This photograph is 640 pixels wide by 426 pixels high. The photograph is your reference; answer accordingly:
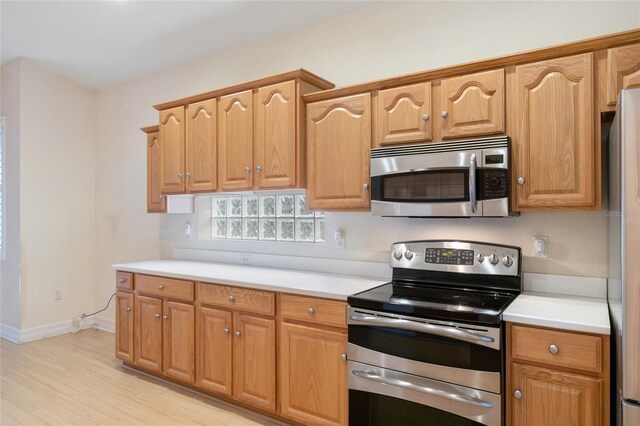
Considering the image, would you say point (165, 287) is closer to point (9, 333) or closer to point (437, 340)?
point (437, 340)

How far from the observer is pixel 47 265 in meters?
4.50

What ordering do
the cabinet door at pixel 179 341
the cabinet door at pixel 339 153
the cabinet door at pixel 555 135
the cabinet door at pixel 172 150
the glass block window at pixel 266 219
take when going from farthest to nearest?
the cabinet door at pixel 172 150
the glass block window at pixel 266 219
the cabinet door at pixel 179 341
the cabinet door at pixel 339 153
the cabinet door at pixel 555 135

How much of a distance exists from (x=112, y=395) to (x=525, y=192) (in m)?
3.06

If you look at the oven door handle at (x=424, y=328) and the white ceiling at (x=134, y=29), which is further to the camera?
the white ceiling at (x=134, y=29)

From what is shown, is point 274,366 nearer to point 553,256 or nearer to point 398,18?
point 553,256

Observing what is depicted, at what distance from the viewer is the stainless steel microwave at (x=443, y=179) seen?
6.86ft

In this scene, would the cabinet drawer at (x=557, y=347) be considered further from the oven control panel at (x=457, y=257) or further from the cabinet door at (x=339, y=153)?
the cabinet door at (x=339, y=153)

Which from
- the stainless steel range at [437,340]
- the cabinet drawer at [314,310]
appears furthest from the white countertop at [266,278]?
the stainless steel range at [437,340]

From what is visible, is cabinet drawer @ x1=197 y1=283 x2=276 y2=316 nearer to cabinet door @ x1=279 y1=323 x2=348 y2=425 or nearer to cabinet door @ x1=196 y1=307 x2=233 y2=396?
cabinet door @ x1=196 y1=307 x2=233 y2=396

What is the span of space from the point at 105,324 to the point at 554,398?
4.60 m

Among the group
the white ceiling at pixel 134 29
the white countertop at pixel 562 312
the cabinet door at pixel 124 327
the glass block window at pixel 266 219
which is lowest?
the cabinet door at pixel 124 327

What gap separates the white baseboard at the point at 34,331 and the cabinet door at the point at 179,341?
2.20 metres

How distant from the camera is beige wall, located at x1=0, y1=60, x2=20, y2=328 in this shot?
4.29 metres

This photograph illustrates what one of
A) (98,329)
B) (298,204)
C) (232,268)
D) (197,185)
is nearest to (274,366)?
(232,268)
